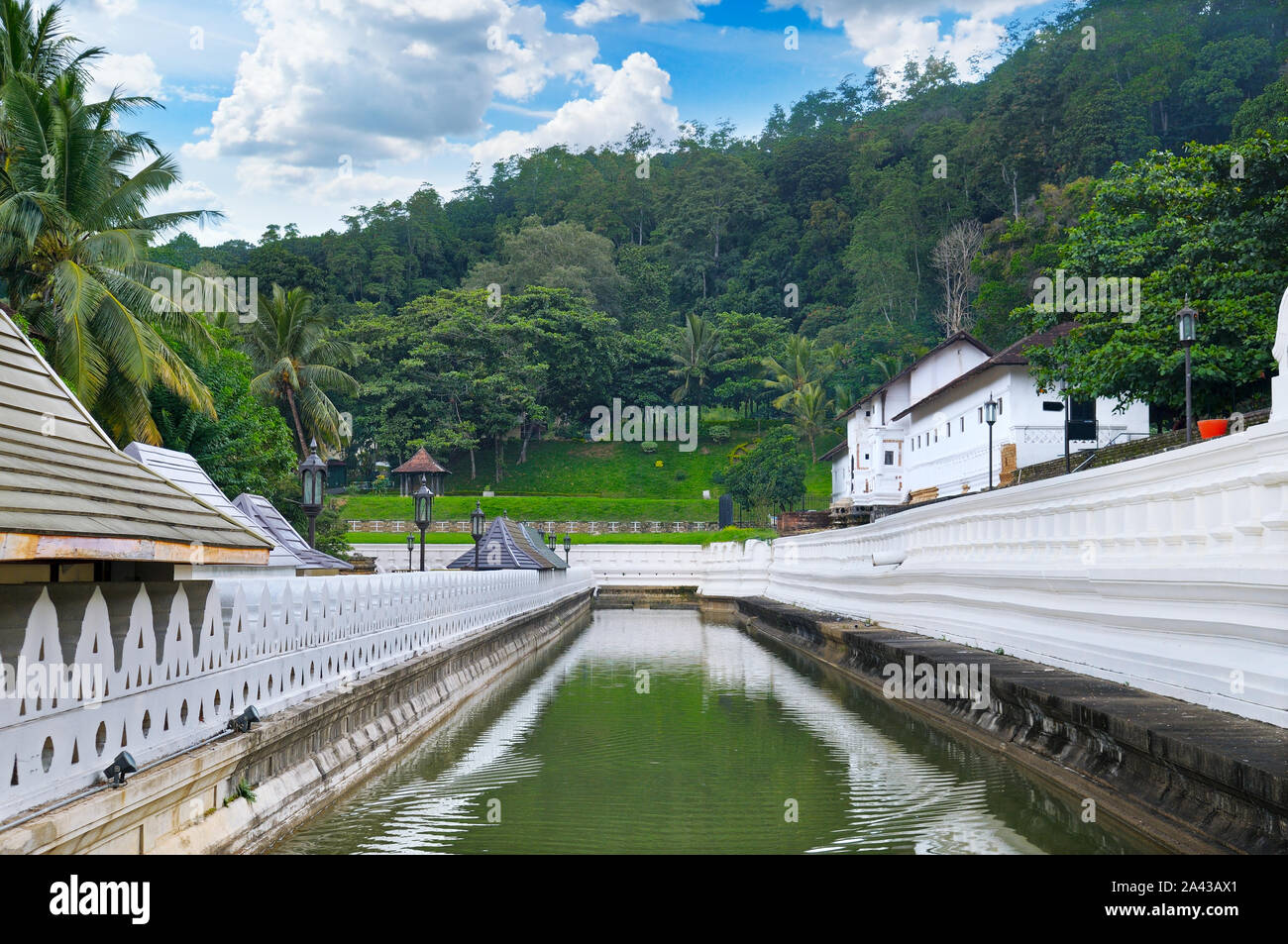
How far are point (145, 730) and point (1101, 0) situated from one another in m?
96.0

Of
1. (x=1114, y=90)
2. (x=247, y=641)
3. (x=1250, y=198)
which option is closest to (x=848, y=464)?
(x=1114, y=90)

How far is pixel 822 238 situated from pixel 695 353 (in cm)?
1933

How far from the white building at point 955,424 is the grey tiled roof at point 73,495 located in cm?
2680

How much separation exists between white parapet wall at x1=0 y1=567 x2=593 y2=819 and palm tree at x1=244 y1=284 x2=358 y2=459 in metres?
39.2

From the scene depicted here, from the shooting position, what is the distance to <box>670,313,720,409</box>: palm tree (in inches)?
3364

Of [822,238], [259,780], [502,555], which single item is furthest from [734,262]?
[259,780]

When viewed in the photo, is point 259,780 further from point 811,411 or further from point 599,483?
point 599,483

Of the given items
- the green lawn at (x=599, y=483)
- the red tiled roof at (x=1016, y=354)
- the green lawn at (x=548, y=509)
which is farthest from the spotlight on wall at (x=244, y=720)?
the green lawn at (x=599, y=483)

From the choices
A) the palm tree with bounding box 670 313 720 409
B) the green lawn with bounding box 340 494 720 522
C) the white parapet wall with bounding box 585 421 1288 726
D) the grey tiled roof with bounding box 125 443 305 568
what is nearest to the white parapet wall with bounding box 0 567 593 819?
the grey tiled roof with bounding box 125 443 305 568

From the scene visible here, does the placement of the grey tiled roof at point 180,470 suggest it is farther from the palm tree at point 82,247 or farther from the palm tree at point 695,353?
the palm tree at point 695,353

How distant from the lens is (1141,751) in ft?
20.4

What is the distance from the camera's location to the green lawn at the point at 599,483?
6069cm

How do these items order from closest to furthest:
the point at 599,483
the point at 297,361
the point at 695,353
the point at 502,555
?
1. the point at 502,555
2. the point at 297,361
3. the point at 599,483
4. the point at 695,353
